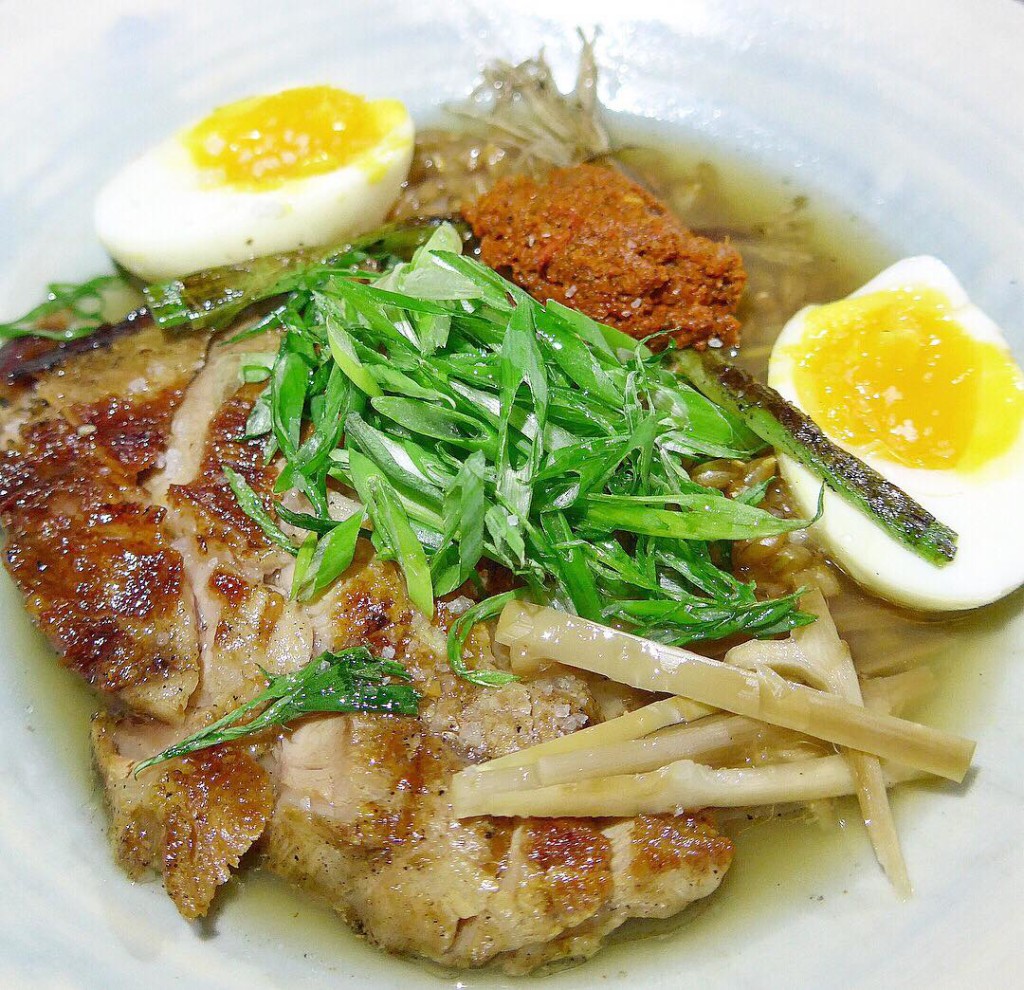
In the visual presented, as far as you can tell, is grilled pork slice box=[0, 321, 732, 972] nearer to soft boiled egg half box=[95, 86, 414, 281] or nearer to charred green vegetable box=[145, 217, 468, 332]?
charred green vegetable box=[145, 217, 468, 332]

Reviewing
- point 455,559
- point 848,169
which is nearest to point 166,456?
point 455,559

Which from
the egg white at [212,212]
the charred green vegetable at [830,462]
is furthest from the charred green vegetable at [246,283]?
the charred green vegetable at [830,462]

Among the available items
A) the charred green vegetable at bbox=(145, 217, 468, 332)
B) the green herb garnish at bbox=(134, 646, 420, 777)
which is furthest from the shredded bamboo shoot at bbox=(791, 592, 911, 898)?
the charred green vegetable at bbox=(145, 217, 468, 332)

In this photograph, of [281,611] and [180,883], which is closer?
[180,883]

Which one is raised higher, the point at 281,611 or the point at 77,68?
the point at 77,68

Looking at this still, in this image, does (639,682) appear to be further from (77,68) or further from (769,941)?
(77,68)

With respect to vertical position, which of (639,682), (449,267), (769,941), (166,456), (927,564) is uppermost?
(449,267)

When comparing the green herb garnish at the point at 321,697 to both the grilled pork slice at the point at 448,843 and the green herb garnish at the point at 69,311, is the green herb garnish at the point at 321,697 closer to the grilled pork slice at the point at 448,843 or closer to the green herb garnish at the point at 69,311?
the grilled pork slice at the point at 448,843
